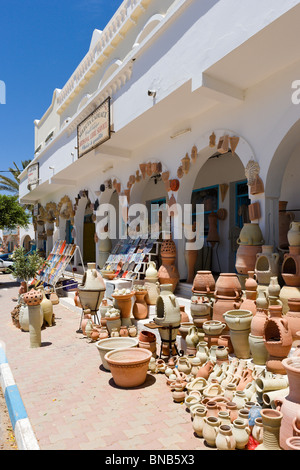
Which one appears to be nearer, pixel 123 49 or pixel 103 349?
pixel 103 349

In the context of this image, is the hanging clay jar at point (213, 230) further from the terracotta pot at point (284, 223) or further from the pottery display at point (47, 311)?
the pottery display at point (47, 311)

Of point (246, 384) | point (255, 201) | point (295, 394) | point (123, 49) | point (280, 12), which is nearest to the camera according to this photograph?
point (295, 394)

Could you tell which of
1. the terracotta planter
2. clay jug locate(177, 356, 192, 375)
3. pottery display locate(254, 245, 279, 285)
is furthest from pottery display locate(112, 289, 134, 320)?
pottery display locate(254, 245, 279, 285)

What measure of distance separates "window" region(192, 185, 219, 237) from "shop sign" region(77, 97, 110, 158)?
351cm

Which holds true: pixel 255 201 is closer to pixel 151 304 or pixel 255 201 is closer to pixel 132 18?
pixel 151 304

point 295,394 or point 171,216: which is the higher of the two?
point 171,216

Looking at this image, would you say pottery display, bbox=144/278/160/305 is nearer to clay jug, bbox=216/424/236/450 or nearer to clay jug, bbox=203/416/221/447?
clay jug, bbox=203/416/221/447

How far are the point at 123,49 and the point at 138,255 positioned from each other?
18.2 feet

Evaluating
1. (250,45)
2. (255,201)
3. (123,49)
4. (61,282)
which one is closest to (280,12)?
(250,45)

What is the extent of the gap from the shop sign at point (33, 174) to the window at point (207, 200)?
24.9 feet

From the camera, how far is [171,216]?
24.2 ft

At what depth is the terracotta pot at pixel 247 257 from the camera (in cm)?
491

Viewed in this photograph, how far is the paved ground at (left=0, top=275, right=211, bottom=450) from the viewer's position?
2.64 m

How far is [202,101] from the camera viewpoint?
5910mm
